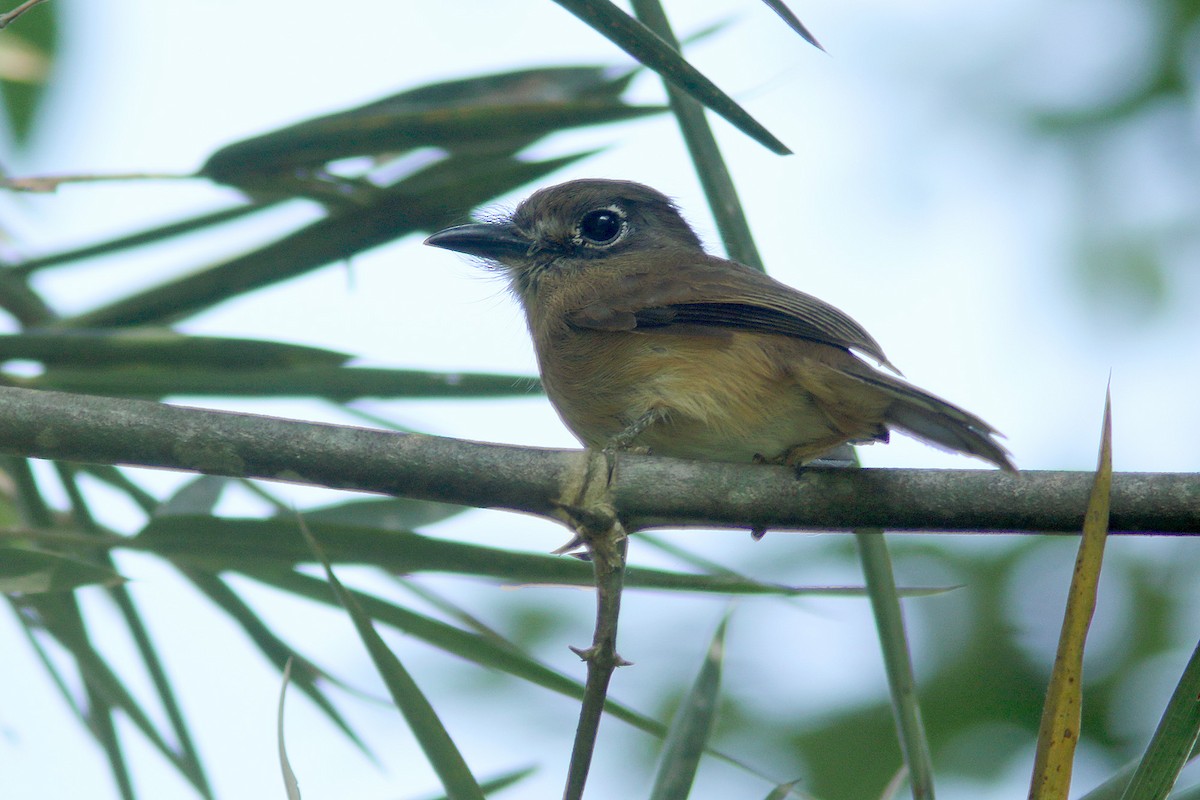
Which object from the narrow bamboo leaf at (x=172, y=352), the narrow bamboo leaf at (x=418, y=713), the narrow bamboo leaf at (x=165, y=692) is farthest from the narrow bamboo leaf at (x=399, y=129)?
the narrow bamboo leaf at (x=418, y=713)

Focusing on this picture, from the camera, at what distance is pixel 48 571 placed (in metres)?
2.68

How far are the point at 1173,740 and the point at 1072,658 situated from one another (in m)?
0.23

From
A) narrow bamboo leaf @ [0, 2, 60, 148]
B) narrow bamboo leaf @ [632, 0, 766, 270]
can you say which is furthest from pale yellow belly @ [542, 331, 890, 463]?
narrow bamboo leaf @ [0, 2, 60, 148]

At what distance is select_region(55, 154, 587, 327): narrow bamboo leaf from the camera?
364 cm

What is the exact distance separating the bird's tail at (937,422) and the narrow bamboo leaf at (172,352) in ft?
4.98

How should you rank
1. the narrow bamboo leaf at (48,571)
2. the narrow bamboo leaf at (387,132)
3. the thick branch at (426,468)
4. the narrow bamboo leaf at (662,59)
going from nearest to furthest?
the thick branch at (426,468), the narrow bamboo leaf at (662,59), the narrow bamboo leaf at (48,571), the narrow bamboo leaf at (387,132)

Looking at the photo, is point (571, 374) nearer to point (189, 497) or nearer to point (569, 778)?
point (189, 497)

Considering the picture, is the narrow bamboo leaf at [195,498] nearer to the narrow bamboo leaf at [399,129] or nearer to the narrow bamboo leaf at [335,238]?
the narrow bamboo leaf at [335,238]

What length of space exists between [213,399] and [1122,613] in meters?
3.41

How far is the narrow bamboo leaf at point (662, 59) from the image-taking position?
2184 mm

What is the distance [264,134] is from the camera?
11.4ft

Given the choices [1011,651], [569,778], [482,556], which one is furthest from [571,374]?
[1011,651]

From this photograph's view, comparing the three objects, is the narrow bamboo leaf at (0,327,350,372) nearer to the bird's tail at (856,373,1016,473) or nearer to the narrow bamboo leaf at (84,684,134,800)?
the narrow bamboo leaf at (84,684,134,800)

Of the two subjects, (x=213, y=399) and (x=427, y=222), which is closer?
(x=213, y=399)
